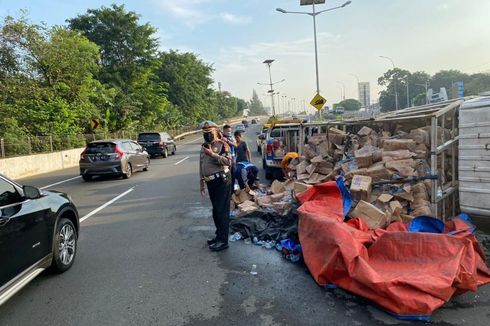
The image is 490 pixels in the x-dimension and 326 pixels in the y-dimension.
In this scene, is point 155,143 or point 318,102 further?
point 318,102

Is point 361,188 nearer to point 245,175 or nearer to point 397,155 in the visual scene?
point 397,155

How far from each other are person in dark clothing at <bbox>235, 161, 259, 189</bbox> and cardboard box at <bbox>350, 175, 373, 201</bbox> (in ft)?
10.3

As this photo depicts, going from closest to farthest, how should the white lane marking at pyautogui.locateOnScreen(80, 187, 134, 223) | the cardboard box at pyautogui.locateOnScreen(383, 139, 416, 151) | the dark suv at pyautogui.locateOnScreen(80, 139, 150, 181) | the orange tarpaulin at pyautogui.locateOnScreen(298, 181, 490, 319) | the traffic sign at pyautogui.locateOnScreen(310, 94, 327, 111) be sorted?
1. the orange tarpaulin at pyautogui.locateOnScreen(298, 181, 490, 319)
2. the cardboard box at pyautogui.locateOnScreen(383, 139, 416, 151)
3. the white lane marking at pyautogui.locateOnScreen(80, 187, 134, 223)
4. the dark suv at pyautogui.locateOnScreen(80, 139, 150, 181)
5. the traffic sign at pyautogui.locateOnScreen(310, 94, 327, 111)

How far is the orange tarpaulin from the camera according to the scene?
3615 mm

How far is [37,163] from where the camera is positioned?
19812 mm

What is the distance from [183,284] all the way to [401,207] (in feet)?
11.2

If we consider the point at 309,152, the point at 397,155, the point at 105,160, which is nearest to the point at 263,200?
the point at 309,152

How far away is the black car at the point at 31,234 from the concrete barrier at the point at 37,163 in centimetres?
1326

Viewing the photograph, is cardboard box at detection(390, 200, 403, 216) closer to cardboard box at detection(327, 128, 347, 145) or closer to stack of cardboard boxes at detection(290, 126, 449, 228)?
stack of cardboard boxes at detection(290, 126, 449, 228)

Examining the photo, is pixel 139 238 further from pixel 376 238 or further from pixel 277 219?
pixel 376 238

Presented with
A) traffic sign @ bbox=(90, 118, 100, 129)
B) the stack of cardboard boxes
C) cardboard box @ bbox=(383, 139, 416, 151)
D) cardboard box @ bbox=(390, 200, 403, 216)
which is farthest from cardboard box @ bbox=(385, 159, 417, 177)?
traffic sign @ bbox=(90, 118, 100, 129)

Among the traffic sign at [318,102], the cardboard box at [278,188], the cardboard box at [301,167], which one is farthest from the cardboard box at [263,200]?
the traffic sign at [318,102]

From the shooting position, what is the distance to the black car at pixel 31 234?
377cm

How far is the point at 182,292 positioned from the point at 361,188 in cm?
327
